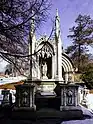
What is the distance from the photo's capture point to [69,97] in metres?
14.7

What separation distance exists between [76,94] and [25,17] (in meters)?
8.83

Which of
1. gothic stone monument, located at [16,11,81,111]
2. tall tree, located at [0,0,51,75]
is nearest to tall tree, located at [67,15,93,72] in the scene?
gothic stone monument, located at [16,11,81,111]

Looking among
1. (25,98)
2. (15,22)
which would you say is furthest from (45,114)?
(15,22)

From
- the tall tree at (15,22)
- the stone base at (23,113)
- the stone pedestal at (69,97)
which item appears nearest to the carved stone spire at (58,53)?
the stone pedestal at (69,97)

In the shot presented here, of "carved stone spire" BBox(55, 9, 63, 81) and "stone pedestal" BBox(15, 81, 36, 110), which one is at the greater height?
"carved stone spire" BBox(55, 9, 63, 81)

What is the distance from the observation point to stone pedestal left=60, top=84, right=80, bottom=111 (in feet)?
47.5

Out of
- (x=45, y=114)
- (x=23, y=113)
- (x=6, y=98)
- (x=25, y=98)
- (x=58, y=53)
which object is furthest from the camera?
(x=58, y=53)

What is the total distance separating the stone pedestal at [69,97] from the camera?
14.5 meters

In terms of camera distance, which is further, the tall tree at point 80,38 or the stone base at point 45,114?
the tall tree at point 80,38

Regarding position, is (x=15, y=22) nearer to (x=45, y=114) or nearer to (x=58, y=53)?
(x=45, y=114)

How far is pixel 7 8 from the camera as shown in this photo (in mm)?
5926

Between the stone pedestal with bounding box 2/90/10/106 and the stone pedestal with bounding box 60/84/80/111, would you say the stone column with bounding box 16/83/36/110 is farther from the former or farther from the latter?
the stone pedestal with bounding box 2/90/10/106

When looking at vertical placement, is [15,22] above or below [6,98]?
above

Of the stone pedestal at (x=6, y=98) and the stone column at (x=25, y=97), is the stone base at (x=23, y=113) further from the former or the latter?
the stone pedestal at (x=6, y=98)
